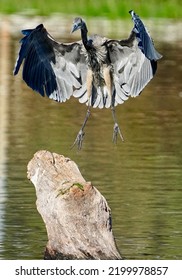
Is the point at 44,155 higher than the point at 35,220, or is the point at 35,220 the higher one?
the point at 44,155

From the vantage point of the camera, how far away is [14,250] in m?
12.7

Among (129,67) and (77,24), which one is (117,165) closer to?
(129,67)

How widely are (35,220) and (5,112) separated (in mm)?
8299

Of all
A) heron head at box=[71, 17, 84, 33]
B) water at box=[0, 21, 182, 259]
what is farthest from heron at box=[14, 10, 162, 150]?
water at box=[0, 21, 182, 259]

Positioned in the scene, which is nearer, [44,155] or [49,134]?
[44,155]

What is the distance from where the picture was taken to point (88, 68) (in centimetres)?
1280

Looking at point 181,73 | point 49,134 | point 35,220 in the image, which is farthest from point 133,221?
point 181,73

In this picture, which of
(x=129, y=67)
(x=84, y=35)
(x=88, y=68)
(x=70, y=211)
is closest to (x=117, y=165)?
(x=129, y=67)

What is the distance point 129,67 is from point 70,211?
2148 mm

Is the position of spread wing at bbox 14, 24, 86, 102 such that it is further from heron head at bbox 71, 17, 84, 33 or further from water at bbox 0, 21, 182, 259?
water at bbox 0, 21, 182, 259

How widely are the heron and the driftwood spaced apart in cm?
118

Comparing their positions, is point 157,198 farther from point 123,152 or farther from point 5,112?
point 5,112

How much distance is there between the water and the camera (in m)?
13.2

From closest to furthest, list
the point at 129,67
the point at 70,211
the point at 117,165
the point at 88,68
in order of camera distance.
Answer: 1. the point at 70,211
2. the point at 88,68
3. the point at 129,67
4. the point at 117,165
